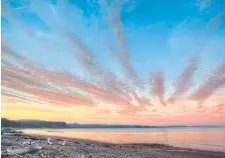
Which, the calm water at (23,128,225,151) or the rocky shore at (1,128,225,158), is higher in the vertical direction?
the calm water at (23,128,225,151)

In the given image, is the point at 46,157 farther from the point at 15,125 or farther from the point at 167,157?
the point at 15,125

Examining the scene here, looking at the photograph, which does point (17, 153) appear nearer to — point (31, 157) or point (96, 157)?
point (31, 157)

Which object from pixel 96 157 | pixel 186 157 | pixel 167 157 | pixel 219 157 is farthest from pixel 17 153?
pixel 219 157

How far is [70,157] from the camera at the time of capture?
14.7m

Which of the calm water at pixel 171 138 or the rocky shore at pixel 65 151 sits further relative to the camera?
the calm water at pixel 171 138

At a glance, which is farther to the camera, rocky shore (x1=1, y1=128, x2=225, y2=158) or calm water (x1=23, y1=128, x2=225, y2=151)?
calm water (x1=23, y1=128, x2=225, y2=151)

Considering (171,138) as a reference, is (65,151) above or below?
below

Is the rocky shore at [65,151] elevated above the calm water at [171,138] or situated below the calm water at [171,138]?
below

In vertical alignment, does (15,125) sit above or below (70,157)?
above

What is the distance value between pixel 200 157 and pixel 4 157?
19.6 meters

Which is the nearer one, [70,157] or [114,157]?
[70,157]

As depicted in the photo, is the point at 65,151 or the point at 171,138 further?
the point at 171,138

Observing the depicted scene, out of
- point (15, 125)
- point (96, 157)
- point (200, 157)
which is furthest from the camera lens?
point (15, 125)

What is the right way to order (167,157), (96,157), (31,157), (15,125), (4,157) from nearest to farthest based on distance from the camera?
1. (4,157)
2. (31,157)
3. (96,157)
4. (167,157)
5. (15,125)
